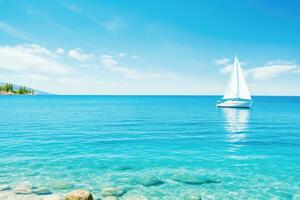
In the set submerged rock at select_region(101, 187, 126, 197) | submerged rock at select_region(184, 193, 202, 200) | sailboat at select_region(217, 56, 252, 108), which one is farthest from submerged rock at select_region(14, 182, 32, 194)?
sailboat at select_region(217, 56, 252, 108)

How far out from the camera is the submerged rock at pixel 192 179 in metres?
14.9

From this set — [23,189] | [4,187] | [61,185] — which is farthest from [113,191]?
[4,187]

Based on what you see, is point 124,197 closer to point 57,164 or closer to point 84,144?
point 57,164

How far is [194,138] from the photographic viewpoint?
28797 millimetres

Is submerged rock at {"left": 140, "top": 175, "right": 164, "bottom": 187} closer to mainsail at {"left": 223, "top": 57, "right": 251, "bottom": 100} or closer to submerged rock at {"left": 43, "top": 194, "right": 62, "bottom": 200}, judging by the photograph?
submerged rock at {"left": 43, "top": 194, "right": 62, "bottom": 200}

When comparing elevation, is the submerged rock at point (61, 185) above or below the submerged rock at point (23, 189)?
below

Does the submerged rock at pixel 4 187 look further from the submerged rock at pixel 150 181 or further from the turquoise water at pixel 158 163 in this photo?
the submerged rock at pixel 150 181

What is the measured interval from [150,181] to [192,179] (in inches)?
113

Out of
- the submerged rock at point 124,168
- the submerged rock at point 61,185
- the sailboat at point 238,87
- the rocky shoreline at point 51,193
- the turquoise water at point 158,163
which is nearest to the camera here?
the rocky shoreline at point 51,193

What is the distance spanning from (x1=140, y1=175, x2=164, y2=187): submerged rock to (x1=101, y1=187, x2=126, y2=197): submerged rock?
164 cm

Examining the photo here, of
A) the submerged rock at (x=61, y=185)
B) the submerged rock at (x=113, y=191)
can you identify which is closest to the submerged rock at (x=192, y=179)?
the submerged rock at (x=113, y=191)

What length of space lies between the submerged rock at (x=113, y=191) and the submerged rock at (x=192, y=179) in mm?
3923

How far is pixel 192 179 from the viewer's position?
15320 millimetres

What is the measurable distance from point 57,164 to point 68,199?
7.95 metres
